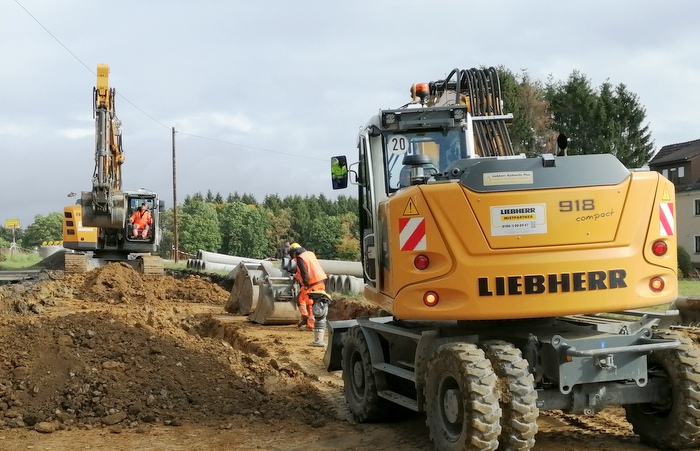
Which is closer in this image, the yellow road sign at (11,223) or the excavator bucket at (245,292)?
the excavator bucket at (245,292)

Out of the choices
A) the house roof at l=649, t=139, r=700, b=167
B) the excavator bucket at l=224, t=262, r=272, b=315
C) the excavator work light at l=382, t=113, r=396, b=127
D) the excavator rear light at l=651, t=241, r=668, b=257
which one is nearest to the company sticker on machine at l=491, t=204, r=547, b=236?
the excavator rear light at l=651, t=241, r=668, b=257

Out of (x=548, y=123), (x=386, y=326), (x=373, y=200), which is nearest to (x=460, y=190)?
(x=373, y=200)

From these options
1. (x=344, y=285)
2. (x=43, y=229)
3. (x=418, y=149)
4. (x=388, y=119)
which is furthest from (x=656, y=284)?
(x=43, y=229)

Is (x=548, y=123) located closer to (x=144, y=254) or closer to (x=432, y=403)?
(x=144, y=254)

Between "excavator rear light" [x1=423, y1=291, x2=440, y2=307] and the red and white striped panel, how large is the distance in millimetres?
308

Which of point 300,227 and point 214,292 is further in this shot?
point 300,227

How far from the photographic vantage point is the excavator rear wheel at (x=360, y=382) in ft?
22.9

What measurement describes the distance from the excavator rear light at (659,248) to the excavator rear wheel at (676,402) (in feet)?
2.09

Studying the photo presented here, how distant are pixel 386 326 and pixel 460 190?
1.85m

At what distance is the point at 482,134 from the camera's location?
875 cm

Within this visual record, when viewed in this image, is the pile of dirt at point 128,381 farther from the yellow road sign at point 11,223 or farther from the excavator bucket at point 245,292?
the yellow road sign at point 11,223

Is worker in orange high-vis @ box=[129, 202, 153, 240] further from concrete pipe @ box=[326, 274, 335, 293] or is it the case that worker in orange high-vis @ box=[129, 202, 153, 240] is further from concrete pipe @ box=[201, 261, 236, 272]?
concrete pipe @ box=[326, 274, 335, 293]

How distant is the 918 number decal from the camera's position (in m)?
5.36

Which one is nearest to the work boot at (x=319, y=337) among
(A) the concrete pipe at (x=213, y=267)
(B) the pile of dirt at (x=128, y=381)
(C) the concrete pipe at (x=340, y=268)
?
(B) the pile of dirt at (x=128, y=381)
